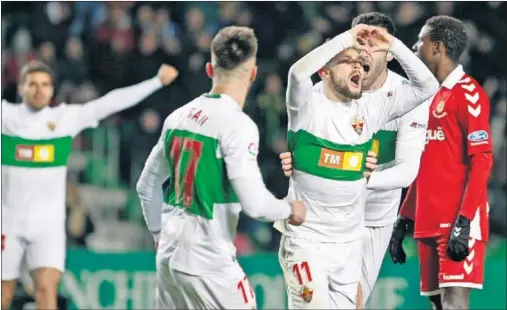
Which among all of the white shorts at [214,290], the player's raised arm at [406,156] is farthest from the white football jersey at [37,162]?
the white shorts at [214,290]

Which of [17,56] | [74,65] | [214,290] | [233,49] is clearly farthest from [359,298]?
[17,56]

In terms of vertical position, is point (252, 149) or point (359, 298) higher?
point (252, 149)

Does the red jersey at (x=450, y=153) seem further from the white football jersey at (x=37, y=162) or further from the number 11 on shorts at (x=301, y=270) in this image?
the white football jersey at (x=37, y=162)

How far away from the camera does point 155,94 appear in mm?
10383

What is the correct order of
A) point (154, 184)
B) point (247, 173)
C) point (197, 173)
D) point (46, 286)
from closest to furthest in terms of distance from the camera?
point (247, 173), point (197, 173), point (154, 184), point (46, 286)

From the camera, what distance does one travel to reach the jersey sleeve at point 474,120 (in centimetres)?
714

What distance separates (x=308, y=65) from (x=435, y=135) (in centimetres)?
176

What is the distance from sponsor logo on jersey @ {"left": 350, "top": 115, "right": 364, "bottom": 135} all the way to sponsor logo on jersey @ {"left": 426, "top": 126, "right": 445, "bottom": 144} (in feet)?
4.01

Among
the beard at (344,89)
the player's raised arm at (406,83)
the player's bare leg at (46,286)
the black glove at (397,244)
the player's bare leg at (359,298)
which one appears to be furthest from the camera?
the player's bare leg at (46,286)

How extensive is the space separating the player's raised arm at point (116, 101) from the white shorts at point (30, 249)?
31.6 inches

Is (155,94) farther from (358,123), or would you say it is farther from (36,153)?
Answer: (358,123)

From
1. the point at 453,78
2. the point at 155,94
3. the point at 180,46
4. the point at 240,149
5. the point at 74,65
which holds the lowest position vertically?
the point at 240,149

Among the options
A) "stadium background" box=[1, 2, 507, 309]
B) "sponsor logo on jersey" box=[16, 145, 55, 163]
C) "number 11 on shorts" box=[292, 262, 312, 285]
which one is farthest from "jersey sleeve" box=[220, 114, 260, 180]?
"stadium background" box=[1, 2, 507, 309]

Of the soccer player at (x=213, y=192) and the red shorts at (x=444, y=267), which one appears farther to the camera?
the red shorts at (x=444, y=267)
